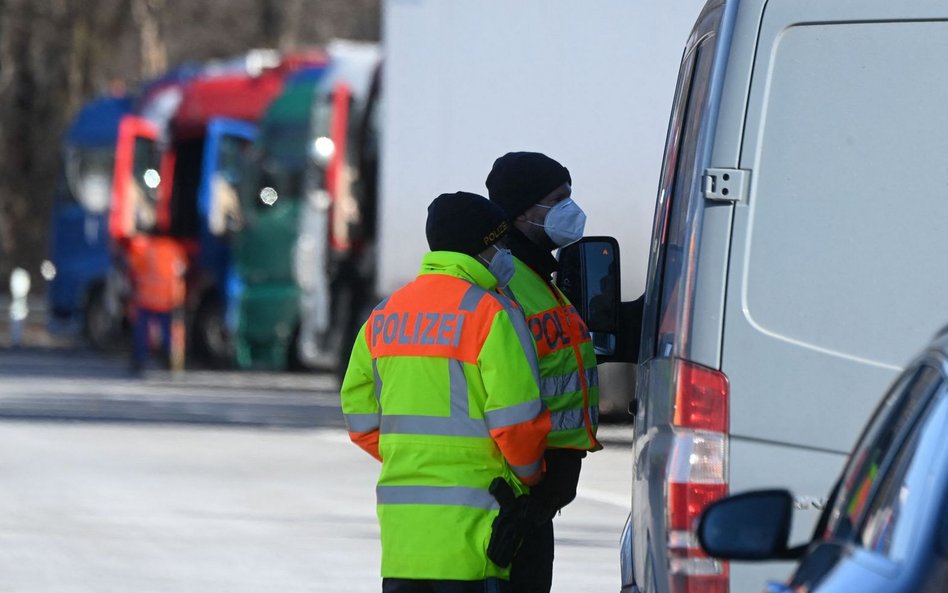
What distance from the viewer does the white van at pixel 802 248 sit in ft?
15.2

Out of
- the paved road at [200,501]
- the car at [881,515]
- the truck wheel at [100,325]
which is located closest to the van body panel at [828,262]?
the car at [881,515]

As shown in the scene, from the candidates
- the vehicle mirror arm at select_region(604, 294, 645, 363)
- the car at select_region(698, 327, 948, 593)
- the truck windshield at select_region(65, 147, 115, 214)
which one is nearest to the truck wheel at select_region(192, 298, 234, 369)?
the truck windshield at select_region(65, 147, 115, 214)

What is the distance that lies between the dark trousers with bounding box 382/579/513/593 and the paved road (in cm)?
346

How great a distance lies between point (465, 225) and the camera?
5.62 metres

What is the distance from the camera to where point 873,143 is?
468 cm

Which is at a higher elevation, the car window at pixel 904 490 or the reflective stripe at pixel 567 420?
the car window at pixel 904 490

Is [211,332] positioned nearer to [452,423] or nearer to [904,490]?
[452,423]

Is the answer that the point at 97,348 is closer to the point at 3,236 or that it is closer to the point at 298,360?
the point at 298,360

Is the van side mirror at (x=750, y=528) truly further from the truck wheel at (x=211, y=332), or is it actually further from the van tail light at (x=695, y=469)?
the truck wheel at (x=211, y=332)

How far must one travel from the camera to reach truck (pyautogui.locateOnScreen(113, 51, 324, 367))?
82.0ft

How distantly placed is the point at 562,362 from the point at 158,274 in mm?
18615

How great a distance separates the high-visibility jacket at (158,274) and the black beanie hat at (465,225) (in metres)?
18.7

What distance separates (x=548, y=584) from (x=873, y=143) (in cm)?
173

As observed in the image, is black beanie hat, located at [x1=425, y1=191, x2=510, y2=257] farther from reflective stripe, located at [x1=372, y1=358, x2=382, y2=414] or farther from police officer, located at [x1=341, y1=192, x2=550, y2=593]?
reflective stripe, located at [x1=372, y1=358, x2=382, y2=414]
